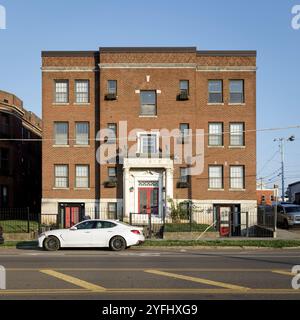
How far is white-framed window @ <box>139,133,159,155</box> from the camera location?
3822 centimetres

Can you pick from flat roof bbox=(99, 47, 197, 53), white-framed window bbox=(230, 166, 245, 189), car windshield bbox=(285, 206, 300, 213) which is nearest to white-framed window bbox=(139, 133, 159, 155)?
white-framed window bbox=(230, 166, 245, 189)

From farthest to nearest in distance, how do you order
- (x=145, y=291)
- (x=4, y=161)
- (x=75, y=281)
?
(x=4, y=161)
(x=75, y=281)
(x=145, y=291)

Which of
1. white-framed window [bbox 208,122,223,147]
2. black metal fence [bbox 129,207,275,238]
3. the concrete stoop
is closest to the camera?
the concrete stoop

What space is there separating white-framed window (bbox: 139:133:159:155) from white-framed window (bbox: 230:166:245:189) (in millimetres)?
5839

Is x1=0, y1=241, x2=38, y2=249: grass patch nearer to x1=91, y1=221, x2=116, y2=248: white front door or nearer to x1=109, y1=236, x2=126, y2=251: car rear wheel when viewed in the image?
x1=91, y1=221, x2=116, y2=248: white front door

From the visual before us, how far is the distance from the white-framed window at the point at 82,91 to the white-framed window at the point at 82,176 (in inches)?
191

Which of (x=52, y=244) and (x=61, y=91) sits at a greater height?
(x=61, y=91)

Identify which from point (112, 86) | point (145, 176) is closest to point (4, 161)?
point (112, 86)

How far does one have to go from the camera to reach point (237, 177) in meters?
39.4

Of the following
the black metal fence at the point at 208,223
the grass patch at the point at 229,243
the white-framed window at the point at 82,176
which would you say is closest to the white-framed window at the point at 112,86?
the white-framed window at the point at 82,176

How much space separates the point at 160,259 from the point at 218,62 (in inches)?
934

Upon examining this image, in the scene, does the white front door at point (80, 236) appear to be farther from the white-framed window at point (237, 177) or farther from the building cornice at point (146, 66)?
the white-framed window at point (237, 177)

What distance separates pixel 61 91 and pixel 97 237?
1882 centimetres

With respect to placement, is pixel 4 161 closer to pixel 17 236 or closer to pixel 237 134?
pixel 17 236
